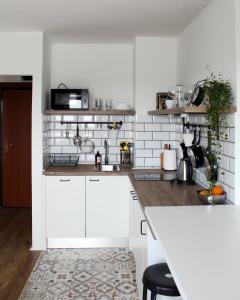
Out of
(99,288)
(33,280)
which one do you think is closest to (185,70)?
(99,288)

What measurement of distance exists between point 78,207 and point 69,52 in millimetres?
1874

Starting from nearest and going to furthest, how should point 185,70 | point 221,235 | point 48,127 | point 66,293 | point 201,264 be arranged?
1. point 201,264
2. point 221,235
3. point 66,293
4. point 185,70
5. point 48,127

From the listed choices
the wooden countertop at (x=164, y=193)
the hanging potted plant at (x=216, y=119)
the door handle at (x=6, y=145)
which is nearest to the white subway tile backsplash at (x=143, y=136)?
the wooden countertop at (x=164, y=193)

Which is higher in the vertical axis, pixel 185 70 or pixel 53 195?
pixel 185 70

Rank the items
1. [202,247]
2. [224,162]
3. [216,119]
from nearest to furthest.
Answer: [202,247], [216,119], [224,162]

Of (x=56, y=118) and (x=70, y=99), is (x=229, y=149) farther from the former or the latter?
(x=56, y=118)

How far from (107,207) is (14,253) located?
1094 millimetres

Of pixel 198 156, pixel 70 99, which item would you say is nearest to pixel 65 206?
pixel 70 99

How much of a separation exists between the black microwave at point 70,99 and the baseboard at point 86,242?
1.48 metres

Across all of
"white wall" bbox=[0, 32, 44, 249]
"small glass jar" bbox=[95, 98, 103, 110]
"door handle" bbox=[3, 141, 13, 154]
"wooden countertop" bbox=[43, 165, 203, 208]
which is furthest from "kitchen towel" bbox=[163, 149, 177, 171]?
"door handle" bbox=[3, 141, 13, 154]

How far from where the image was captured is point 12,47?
3.77 meters

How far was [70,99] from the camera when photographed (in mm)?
4016

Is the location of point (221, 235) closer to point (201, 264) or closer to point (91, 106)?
point (201, 264)

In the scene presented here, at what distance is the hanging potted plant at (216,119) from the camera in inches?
92.1
